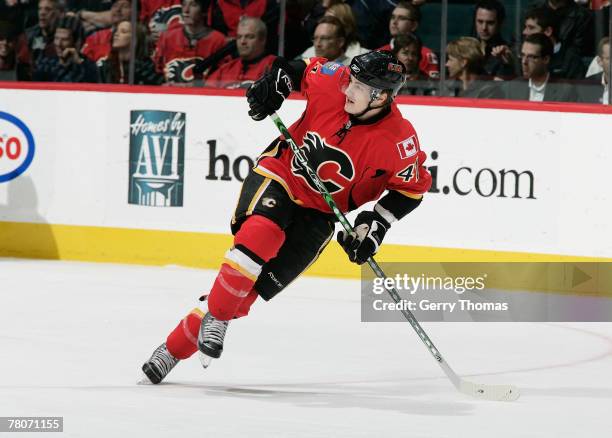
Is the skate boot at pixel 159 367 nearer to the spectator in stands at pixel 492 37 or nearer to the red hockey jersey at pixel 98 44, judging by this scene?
the spectator in stands at pixel 492 37

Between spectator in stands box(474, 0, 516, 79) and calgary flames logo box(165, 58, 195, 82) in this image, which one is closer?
spectator in stands box(474, 0, 516, 79)

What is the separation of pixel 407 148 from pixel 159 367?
1.13 m

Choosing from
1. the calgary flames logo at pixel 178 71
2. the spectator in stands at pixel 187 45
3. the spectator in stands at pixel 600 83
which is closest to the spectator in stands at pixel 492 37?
the spectator in stands at pixel 600 83

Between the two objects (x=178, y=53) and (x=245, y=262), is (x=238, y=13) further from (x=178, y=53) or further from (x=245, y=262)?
(x=245, y=262)

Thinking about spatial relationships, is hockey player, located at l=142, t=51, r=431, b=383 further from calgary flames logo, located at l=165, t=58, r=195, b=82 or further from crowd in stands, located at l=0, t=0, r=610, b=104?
calgary flames logo, located at l=165, t=58, r=195, b=82

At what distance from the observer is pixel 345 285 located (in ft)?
25.6

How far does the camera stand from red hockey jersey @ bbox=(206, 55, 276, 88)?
8195 millimetres

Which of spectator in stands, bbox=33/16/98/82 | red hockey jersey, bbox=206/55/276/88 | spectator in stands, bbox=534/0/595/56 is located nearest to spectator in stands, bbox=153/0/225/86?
red hockey jersey, bbox=206/55/276/88

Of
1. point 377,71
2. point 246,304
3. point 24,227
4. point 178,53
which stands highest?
point 377,71

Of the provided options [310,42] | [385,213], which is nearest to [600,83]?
[310,42]

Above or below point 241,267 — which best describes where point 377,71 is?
above

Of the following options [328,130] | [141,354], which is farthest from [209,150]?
[328,130]

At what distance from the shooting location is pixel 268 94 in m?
4.86

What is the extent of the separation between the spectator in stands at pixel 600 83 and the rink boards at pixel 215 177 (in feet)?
0.26
